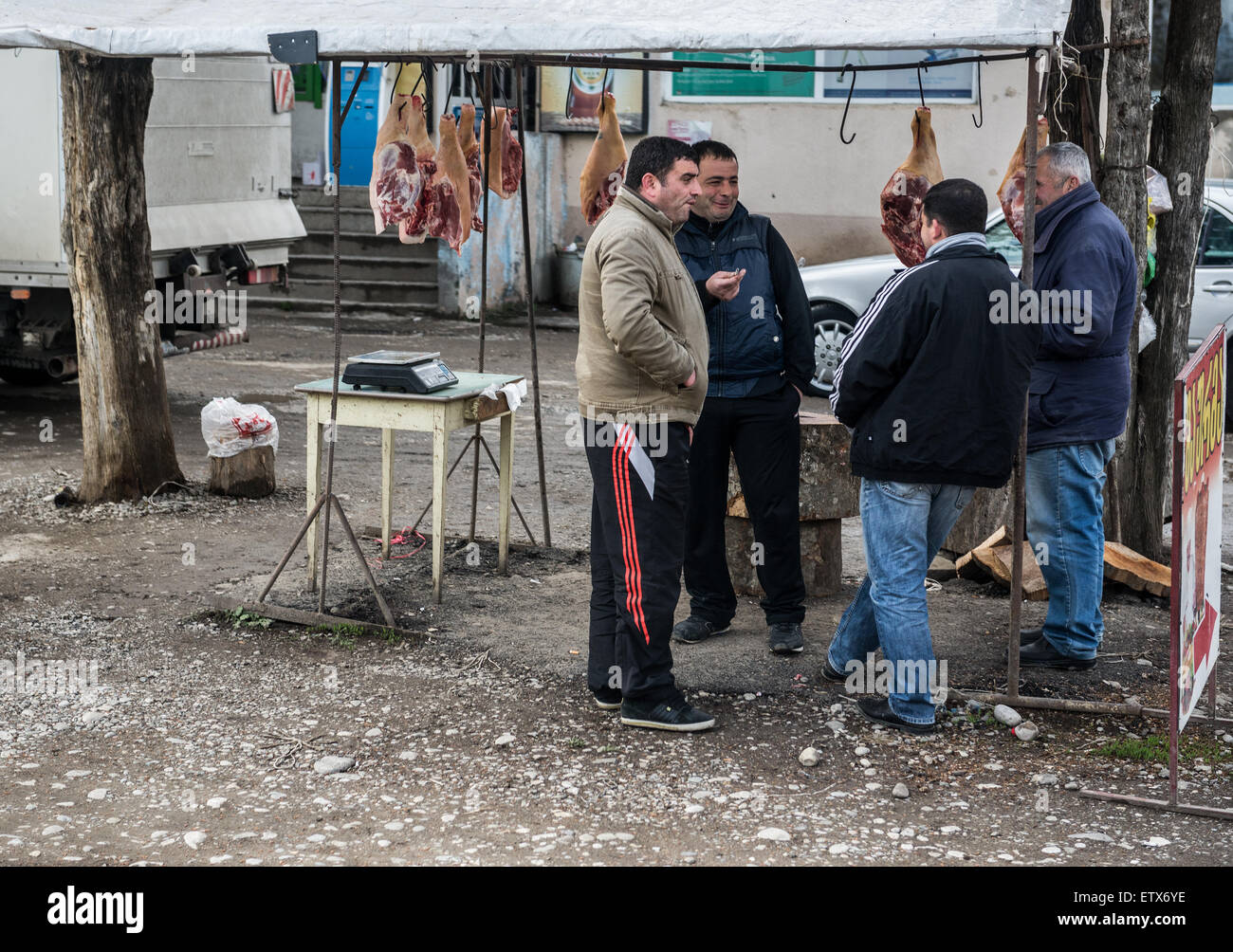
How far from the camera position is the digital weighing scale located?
20.4 ft

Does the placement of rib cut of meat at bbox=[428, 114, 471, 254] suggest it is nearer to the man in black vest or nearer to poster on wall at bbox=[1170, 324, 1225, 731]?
the man in black vest

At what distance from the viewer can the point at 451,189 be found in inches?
257

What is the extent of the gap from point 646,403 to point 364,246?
1280 cm

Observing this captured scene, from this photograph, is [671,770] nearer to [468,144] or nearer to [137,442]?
[468,144]

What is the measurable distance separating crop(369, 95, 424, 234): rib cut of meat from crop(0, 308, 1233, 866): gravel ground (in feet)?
5.78

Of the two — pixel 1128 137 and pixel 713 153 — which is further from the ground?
pixel 1128 137

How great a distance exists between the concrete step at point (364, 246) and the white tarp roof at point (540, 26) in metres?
10.9

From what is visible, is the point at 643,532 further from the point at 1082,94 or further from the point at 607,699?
the point at 1082,94

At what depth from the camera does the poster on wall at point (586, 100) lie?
16438 mm

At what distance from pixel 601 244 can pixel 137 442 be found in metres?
4.23

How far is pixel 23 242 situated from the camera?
9555 mm

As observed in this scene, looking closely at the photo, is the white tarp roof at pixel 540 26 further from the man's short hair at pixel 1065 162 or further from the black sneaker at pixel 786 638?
the black sneaker at pixel 786 638

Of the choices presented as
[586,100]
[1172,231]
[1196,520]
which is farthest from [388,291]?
[1196,520]
